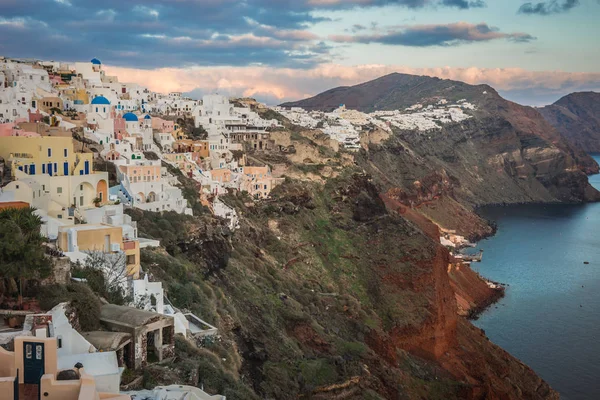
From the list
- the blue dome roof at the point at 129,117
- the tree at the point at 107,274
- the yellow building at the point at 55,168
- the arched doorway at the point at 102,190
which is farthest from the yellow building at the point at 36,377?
the blue dome roof at the point at 129,117

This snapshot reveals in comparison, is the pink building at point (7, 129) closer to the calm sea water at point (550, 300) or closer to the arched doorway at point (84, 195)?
the arched doorway at point (84, 195)

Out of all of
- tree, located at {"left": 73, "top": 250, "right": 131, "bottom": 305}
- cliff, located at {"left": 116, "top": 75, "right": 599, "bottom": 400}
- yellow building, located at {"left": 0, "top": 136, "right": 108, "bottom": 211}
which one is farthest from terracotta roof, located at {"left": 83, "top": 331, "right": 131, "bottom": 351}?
yellow building, located at {"left": 0, "top": 136, "right": 108, "bottom": 211}

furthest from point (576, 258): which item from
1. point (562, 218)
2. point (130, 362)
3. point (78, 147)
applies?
point (130, 362)

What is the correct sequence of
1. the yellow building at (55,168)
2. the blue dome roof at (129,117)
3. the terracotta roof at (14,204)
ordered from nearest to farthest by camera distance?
the terracotta roof at (14,204), the yellow building at (55,168), the blue dome roof at (129,117)

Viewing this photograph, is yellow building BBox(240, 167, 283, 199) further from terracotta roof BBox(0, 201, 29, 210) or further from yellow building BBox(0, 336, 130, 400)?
yellow building BBox(0, 336, 130, 400)

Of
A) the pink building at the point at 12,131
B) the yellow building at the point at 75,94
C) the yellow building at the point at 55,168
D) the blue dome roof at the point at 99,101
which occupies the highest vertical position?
the yellow building at the point at 75,94
